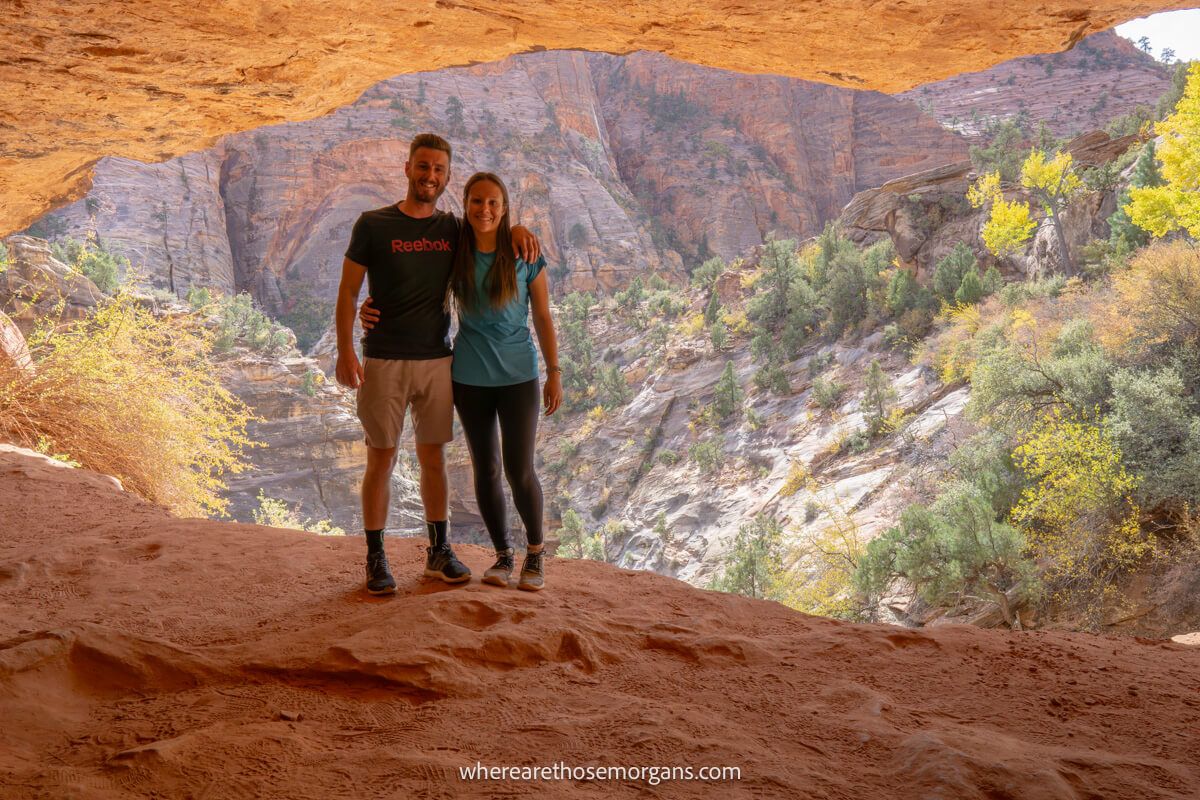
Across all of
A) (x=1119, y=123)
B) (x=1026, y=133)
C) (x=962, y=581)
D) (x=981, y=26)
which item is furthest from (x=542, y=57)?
(x=981, y=26)

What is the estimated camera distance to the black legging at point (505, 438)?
289cm

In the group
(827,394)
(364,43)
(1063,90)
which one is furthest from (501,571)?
(1063,90)

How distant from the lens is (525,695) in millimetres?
2035

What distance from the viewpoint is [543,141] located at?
55812mm

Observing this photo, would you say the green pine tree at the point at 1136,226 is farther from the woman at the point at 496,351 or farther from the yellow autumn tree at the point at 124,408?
the woman at the point at 496,351

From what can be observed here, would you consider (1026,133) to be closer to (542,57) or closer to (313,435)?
(542,57)

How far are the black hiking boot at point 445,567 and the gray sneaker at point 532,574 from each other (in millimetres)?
224

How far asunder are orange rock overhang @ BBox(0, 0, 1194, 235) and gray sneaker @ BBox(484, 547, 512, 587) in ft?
8.91

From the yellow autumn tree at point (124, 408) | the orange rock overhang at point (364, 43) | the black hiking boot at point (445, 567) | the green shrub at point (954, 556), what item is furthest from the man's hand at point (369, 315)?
the green shrub at point (954, 556)

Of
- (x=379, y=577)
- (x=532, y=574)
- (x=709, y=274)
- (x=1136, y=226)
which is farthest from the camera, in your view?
(x=709, y=274)

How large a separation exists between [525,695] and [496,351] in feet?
4.15

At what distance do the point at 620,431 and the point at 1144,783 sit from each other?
31.1 metres

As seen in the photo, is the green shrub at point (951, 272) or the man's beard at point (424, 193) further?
the green shrub at point (951, 272)

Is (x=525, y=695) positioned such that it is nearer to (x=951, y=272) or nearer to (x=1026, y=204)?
(x=951, y=272)
